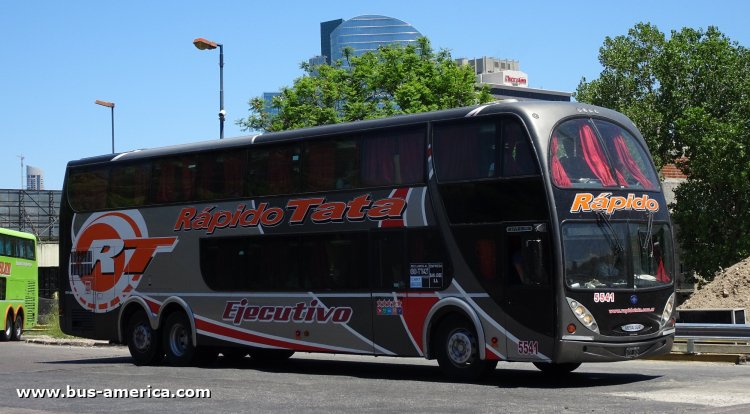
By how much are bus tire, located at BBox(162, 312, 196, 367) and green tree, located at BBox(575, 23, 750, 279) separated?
40.6 metres

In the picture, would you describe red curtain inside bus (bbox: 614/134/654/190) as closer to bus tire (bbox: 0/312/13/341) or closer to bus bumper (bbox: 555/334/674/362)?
bus bumper (bbox: 555/334/674/362)

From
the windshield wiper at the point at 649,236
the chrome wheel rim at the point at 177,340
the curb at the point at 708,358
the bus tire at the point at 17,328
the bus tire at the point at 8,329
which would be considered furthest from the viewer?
the bus tire at the point at 17,328

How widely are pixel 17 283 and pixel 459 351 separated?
26738mm

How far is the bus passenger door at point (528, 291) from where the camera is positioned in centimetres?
1709

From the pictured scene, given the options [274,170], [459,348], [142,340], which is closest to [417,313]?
[459,348]

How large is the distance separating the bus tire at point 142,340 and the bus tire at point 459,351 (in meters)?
7.60

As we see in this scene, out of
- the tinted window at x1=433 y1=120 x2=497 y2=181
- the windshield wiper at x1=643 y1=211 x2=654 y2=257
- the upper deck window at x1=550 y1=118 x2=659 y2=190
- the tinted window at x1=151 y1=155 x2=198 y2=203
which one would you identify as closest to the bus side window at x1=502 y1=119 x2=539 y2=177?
the tinted window at x1=433 y1=120 x2=497 y2=181

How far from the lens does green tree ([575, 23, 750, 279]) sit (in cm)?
5938

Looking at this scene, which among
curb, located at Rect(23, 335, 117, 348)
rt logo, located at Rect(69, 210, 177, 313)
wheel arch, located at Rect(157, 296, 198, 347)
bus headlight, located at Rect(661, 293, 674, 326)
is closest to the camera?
bus headlight, located at Rect(661, 293, 674, 326)

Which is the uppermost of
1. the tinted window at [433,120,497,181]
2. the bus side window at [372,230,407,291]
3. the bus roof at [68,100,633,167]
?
the bus roof at [68,100,633,167]

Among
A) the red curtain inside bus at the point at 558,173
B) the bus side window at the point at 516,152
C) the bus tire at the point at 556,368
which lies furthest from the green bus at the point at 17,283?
the red curtain inside bus at the point at 558,173

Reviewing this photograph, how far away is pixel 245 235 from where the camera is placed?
22.4 meters

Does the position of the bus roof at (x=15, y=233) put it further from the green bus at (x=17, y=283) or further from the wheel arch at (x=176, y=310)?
the wheel arch at (x=176, y=310)

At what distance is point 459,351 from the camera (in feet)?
60.1
